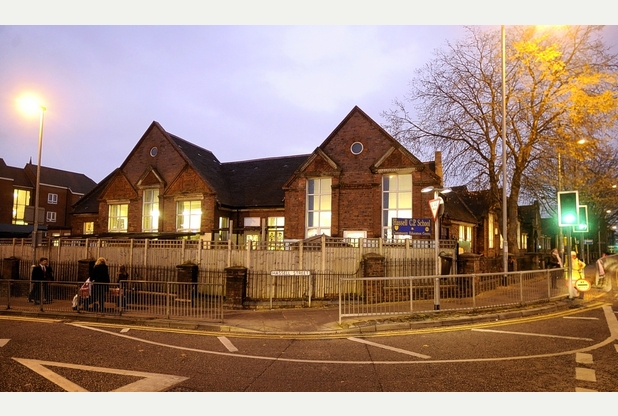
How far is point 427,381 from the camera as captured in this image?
6188 mm

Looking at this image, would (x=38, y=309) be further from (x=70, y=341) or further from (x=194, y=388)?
(x=194, y=388)

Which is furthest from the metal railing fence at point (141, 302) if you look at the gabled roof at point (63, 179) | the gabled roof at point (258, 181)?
the gabled roof at point (63, 179)

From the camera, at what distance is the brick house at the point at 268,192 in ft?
74.7

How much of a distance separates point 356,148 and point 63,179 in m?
54.9

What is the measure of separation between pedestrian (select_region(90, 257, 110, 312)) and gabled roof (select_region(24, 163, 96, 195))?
5295 cm

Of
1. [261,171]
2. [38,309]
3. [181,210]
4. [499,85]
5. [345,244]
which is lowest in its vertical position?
[38,309]

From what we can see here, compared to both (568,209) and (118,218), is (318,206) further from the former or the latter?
(118,218)

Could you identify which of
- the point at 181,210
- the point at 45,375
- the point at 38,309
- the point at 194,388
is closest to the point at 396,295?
the point at 194,388

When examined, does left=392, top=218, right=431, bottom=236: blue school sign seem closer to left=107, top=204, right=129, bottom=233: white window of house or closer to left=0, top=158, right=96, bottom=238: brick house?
left=107, top=204, right=129, bottom=233: white window of house

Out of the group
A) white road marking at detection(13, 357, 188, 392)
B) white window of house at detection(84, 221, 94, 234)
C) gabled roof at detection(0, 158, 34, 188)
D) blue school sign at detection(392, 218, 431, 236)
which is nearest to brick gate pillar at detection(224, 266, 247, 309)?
blue school sign at detection(392, 218, 431, 236)

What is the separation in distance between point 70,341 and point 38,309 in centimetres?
568

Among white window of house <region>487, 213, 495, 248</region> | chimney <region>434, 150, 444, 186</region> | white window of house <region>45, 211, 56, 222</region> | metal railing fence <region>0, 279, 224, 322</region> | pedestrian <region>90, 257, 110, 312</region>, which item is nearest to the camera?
metal railing fence <region>0, 279, 224, 322</region>

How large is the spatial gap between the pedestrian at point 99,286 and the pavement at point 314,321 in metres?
0.64

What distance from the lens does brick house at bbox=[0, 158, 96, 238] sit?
51.7 meters
